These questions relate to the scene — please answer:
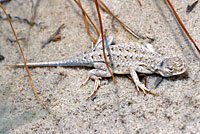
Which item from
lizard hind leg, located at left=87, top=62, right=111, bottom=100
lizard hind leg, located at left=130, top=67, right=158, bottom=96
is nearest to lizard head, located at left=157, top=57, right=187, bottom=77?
lizard hind leg, located at left=130, top=67, right=158, bottom=96

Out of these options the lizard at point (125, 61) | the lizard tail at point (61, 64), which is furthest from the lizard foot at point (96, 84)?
the lizard tail at point (61, 64)

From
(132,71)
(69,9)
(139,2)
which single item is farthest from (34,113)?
Answer: (139,2)

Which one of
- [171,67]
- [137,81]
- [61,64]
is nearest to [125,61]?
[137,81]

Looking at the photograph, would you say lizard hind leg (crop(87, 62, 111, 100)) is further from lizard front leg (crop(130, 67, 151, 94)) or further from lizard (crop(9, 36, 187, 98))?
lizard front leg (crop(130, 67, 151, 94))

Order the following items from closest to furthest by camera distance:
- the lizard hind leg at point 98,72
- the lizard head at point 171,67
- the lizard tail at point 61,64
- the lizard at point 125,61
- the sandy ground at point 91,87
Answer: the sandy ground at point 91,87 < the lizard head at point 171,67 < the lizard at point 125,61 < the lizard hind leg at point 98,72 < the lizard tail at point 61,64

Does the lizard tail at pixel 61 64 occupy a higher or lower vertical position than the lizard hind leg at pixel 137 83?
lower

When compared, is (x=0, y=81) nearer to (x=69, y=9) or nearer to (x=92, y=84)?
(x=92, y=84)

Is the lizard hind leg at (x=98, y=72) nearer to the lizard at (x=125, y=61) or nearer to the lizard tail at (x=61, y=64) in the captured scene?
the lizard at (x=125, y=61)
